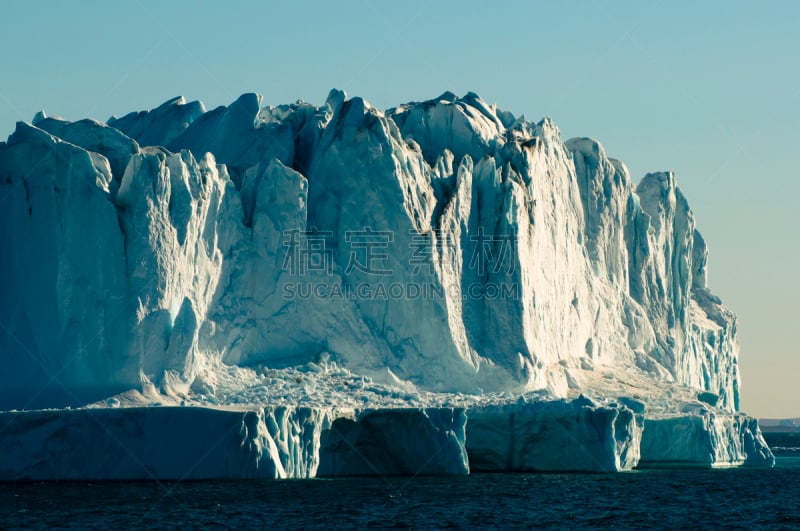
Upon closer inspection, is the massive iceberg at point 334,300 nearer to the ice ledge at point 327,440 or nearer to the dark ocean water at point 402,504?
the ice ledge at point 327,440

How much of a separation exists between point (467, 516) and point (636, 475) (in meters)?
15.6

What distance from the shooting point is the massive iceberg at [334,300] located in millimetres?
39906

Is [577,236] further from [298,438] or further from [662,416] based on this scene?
[298,438]

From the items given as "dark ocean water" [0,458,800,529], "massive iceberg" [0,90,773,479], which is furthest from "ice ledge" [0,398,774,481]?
"dark ocean water" [0,458,800,529]

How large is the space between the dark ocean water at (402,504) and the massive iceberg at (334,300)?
1018 millimetres

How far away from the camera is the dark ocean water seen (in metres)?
32.3

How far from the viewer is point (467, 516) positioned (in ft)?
113

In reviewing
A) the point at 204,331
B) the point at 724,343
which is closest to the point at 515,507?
the point at 204,331

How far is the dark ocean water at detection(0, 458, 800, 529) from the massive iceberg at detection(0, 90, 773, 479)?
1.02m

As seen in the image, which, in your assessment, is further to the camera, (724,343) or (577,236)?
(724,343)

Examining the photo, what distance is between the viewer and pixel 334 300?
156 ft

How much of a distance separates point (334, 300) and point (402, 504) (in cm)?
1233

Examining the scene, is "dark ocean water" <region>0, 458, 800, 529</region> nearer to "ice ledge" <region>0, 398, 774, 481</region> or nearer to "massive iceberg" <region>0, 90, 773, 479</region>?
"ice ledge" <region>0, 398, 774, 481</region>

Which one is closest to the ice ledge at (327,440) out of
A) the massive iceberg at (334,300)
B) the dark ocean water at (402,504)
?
the massive iceberg at (334,300)
